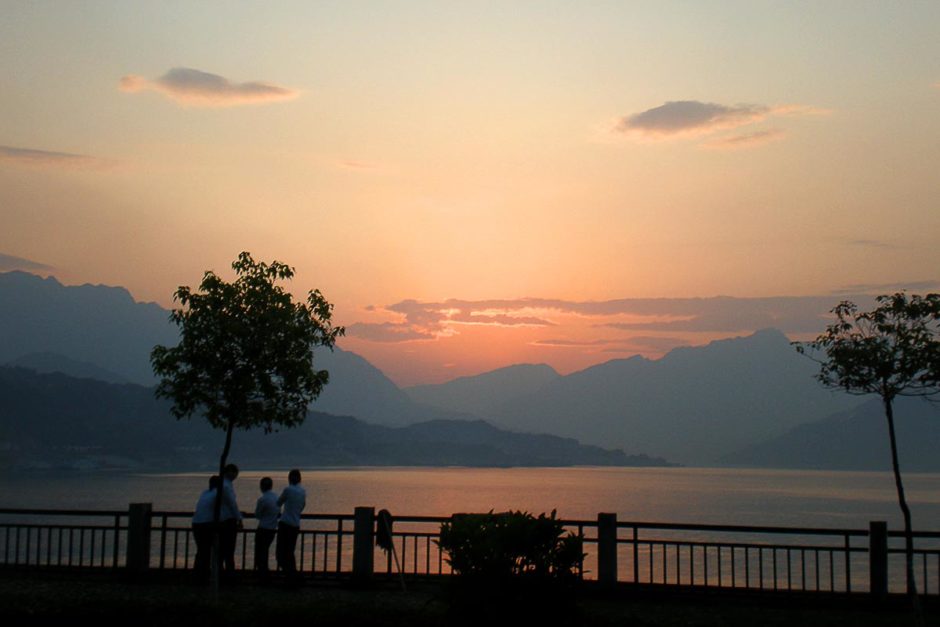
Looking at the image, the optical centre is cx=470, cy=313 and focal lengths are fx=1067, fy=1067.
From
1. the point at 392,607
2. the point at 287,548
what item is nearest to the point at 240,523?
the point at 287,548

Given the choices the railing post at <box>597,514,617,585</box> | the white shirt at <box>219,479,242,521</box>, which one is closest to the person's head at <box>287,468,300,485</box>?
the white shirt at <box>219,479,242,521</box>

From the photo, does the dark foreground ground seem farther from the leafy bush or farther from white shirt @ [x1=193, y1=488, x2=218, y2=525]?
white shirt @ [x1=193, y1=488, x2=218, y2=525]

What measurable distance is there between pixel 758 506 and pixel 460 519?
15409 centimetres

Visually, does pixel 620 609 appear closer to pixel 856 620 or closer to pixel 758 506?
pixel 856 620

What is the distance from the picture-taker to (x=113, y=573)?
1942cm

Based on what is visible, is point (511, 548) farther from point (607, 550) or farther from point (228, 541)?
point (228, 541)

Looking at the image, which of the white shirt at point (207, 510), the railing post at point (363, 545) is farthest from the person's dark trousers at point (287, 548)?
the white shirt at point (207, 510)

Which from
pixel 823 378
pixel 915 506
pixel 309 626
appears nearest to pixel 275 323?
pixel 309 626

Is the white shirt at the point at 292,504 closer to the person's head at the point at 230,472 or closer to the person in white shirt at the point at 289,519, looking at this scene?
the person in white shirt at the point at 289,519

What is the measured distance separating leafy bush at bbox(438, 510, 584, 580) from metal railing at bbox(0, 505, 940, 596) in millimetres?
422

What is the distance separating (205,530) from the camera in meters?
19.0

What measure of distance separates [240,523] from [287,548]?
951 mm

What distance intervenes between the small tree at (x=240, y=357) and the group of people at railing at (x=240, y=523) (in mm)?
369

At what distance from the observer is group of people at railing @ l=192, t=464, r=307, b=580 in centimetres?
1877
